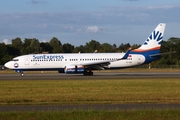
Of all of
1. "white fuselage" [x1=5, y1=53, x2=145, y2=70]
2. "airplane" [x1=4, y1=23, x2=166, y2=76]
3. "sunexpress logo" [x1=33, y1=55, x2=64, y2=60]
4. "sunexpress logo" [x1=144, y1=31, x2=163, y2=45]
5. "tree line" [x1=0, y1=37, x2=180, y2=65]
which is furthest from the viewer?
"tree line" [x1=0, y1=37, x2=180, y2=65]

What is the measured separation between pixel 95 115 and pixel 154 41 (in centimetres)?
4190

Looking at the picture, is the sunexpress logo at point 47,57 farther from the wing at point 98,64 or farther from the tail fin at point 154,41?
the tail fin at point 154,41

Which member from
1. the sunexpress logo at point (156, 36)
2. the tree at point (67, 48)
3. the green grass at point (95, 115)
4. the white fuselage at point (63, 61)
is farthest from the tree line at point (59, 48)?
the green grass at point (95, 115)

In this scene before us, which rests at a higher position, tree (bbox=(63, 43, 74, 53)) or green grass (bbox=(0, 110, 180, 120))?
tree (bbox=(63, 43, 74, 53))

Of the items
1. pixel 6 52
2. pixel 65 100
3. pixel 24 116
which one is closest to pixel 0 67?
pixel 6 52

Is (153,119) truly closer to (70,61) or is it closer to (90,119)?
(90,119)

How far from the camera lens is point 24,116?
15.3m

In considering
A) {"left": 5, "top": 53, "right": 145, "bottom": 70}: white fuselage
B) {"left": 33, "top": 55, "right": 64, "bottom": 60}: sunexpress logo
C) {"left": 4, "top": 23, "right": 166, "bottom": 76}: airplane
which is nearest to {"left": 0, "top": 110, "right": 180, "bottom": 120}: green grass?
{"left": 4, "top": 23, "right": 166, "bottom": 76}: airplane

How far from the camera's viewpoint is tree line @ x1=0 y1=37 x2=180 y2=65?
105m

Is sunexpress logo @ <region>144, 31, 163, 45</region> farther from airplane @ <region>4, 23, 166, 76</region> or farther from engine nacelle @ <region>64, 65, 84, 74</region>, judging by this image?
engine nacelle @ <region>64, 65, 84, 74</region>

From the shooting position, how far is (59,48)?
13662 centimetres

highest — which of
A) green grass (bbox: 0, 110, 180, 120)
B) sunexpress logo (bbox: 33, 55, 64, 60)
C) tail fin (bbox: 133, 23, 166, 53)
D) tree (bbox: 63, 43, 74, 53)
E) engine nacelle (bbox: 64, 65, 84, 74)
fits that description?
tree (bbox: 63, 43, 74, 53)

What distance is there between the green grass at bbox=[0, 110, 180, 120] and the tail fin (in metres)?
39.9

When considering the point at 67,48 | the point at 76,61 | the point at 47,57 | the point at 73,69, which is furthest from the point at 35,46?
the point at 73,69
